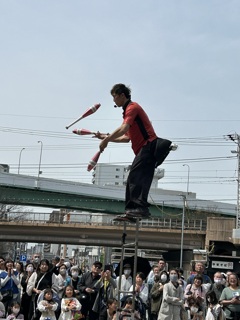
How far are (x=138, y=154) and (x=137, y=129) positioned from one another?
297 millimetres

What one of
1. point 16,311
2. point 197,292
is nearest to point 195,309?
point 197,292

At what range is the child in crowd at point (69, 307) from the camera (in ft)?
42.3

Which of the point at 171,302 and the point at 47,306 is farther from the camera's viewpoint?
the point at 171,302

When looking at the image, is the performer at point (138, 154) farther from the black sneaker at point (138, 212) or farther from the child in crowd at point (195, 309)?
the child in crowd at point (195, 309)

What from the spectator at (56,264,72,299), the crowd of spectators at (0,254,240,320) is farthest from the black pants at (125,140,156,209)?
the spectator at (56,264,72,299)

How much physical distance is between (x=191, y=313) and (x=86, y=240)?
44.9 metres

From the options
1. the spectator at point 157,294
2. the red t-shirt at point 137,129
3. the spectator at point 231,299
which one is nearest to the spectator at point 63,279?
Answer: the spectator at point 157,294

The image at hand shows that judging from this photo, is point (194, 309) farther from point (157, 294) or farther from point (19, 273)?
point (19, 273)

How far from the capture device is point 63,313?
13.0 meters

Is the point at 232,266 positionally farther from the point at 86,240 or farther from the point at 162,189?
the point at 162,189

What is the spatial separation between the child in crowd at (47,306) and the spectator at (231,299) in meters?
3.47

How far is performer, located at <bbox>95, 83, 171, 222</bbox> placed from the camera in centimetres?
737

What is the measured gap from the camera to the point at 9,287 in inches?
570

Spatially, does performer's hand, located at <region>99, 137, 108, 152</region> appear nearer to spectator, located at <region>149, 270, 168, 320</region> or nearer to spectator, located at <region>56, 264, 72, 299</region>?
spectator, located at <region>149, 270, 168, 320</region>
